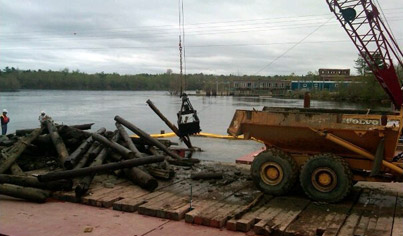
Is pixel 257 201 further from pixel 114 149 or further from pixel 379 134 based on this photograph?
pixel 114 149

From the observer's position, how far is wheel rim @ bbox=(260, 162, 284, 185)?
7262 millimetres

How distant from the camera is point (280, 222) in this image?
582 centimetres

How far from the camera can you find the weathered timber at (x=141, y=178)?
298 inches

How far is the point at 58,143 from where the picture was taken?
29.7 ft

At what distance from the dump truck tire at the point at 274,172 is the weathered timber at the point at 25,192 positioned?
3641mm

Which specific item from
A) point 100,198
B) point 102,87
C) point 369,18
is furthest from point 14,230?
point 102,87

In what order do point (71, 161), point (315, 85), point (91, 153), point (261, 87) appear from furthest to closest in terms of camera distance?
point (261, 87), point (315, 85), point (91, 153), point (71, 161)

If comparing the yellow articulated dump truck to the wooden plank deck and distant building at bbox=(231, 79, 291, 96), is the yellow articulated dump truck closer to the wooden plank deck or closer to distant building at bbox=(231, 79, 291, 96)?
the wooden plank deck

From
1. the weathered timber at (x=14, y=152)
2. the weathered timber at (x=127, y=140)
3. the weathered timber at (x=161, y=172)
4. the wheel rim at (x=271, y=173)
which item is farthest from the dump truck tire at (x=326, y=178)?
the weathered timber at (x=14, y=152)

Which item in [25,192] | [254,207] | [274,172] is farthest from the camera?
[274,172]

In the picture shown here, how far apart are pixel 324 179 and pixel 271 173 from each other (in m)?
0.94

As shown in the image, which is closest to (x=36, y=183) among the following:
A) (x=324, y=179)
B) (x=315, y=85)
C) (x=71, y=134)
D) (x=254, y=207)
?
(x=71, y=134)

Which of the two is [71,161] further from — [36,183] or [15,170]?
[15,170]

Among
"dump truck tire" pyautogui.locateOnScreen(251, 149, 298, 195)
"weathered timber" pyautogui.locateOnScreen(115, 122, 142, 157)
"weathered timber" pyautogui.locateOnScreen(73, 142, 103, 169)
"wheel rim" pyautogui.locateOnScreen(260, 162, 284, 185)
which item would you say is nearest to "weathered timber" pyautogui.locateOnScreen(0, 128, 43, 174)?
"weathered timber" pyautogui.locateOnScreen(73, 142, 103, 169)
